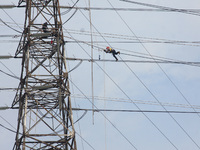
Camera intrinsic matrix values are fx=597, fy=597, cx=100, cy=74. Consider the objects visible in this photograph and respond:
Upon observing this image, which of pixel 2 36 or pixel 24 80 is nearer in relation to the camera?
pixel 24 80

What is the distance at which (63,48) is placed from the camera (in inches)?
1382

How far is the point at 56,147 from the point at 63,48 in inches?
241

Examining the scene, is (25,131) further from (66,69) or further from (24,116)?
(66,69)

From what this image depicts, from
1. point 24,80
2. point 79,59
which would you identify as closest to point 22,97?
point 24,80

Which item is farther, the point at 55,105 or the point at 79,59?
the point at 79,59

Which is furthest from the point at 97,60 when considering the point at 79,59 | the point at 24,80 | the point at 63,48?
the point at 24,80

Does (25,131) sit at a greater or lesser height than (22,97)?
lesser

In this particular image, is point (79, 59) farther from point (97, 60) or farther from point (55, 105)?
point (55, 105)

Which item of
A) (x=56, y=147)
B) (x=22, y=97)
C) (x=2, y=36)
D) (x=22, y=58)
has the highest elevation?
(x=2, y=36)

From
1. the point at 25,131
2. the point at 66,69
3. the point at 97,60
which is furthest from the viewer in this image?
the point at 97,60

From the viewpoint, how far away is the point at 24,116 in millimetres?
32531

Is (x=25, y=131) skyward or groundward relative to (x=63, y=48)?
groundward

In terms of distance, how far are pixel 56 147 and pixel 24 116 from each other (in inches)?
95.5

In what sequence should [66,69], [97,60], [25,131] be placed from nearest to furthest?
[25,131] → [66,69] → [97,60]
